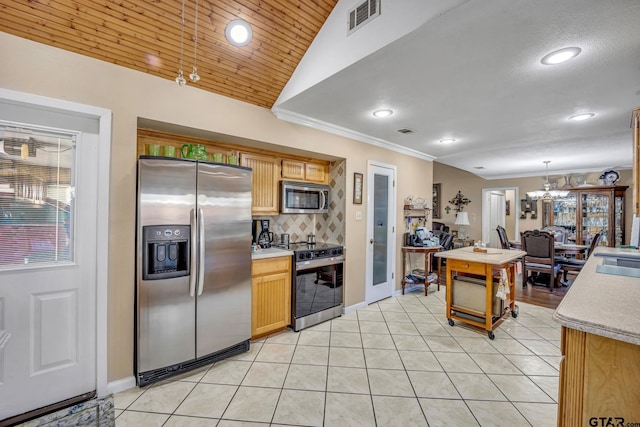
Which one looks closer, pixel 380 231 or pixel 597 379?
pixel 597 379

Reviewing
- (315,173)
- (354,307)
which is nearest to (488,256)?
(354,307)

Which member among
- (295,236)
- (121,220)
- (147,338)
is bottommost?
(147,338)

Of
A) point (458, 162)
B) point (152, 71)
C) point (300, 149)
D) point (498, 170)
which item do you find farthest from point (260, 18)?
point (498, 170)

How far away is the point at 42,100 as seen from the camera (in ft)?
5.80

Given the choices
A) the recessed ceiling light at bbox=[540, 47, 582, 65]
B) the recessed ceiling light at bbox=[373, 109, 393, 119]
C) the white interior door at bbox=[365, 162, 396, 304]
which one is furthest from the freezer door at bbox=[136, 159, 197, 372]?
the recessed ceiling light at bbox=[540, 47, 582, 65]

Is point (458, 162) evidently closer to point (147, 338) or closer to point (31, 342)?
point (147, 338)

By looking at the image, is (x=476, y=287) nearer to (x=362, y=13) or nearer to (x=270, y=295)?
(x=270, y=295)

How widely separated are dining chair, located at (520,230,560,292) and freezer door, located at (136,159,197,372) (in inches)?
215

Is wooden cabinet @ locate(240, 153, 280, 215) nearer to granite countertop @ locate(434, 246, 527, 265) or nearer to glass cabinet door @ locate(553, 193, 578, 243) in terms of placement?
granite countertop @ locate(434, 246, 527, 265)

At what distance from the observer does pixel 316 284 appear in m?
3.25

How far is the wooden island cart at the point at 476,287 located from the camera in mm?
2957

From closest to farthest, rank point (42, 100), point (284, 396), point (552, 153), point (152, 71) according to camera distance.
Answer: point (42, 100)
point (284, 396)
point (152, 71)
point (552, 153)

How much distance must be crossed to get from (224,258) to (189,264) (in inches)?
11.6

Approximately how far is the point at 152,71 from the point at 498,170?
712 cm
